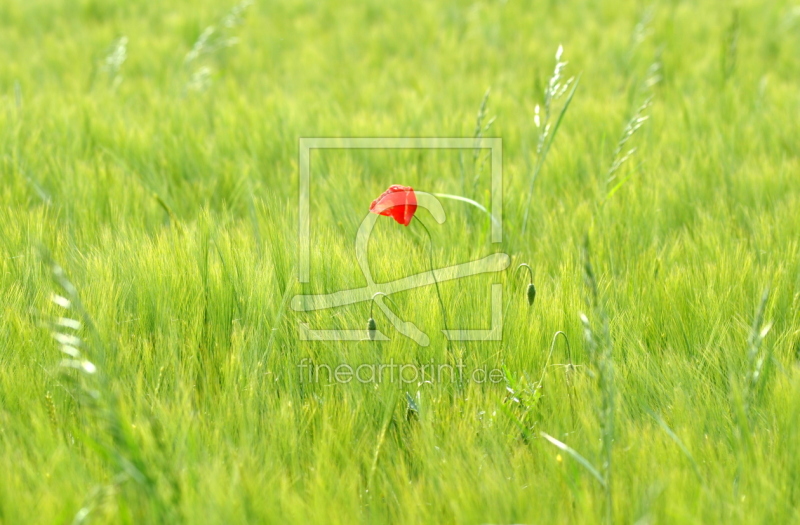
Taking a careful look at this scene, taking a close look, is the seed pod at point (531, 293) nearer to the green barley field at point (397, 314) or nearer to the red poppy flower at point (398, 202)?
the green barley field at point (397, 314)

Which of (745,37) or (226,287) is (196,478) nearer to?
(226,287)

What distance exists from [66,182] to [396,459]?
1.33 metres

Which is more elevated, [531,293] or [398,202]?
[398,202]

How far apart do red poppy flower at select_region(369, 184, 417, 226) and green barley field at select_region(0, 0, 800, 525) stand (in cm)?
13

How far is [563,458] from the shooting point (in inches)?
A: 42.8

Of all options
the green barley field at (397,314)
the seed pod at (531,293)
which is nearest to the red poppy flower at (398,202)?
the green barley field at (397,314)

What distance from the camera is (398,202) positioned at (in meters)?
1.39

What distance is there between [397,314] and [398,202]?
0.20 m

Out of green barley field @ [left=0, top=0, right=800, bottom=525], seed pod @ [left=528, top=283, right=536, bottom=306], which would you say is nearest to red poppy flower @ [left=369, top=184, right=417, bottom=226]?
green barley field @ [left=0, top=0, right=800, bottom=525]

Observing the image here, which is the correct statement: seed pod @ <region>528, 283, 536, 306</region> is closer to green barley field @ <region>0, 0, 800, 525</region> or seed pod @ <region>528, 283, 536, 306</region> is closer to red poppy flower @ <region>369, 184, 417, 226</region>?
green barley field @ <region>0, 0, 800, 525</region>

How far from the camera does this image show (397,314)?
1.40 meters

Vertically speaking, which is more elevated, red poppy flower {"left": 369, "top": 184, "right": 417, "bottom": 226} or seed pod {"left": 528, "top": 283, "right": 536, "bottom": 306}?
red poppy flower {"left": 369, "top": 184, "right": 417, "bottom": 226}

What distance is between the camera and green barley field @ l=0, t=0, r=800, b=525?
994mm

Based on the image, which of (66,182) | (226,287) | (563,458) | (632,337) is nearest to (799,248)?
(632,337)
